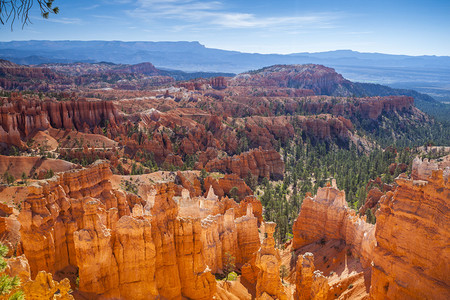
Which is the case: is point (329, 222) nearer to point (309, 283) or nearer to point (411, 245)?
point (309, 283)

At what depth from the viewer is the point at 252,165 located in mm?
70188

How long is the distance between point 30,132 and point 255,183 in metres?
45.8

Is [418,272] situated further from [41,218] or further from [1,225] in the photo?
[1,225]

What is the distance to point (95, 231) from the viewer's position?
16875mm

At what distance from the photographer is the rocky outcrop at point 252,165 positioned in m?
66.9

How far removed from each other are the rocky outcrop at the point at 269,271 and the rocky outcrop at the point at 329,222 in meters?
9.76

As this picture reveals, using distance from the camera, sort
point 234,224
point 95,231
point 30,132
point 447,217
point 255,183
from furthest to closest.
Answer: point 30,132 < point 255,183 < point 234,224 < point 447,217 < point 95,231

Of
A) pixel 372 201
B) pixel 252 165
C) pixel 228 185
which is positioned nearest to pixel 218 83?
pixel 252 165

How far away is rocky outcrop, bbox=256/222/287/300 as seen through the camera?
19625mm

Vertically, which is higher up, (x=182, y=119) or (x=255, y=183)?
(x=182, y=119)

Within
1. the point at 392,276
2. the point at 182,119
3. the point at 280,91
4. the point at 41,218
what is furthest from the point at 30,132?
the point at 280,91

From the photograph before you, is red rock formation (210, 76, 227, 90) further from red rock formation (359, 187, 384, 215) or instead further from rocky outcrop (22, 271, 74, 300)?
rocky outcrop (22, 271, 74, 300)

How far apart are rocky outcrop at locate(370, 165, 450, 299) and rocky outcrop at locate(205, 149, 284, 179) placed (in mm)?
45523

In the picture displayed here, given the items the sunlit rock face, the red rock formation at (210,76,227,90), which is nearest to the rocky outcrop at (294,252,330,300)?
the sunlit rock face
